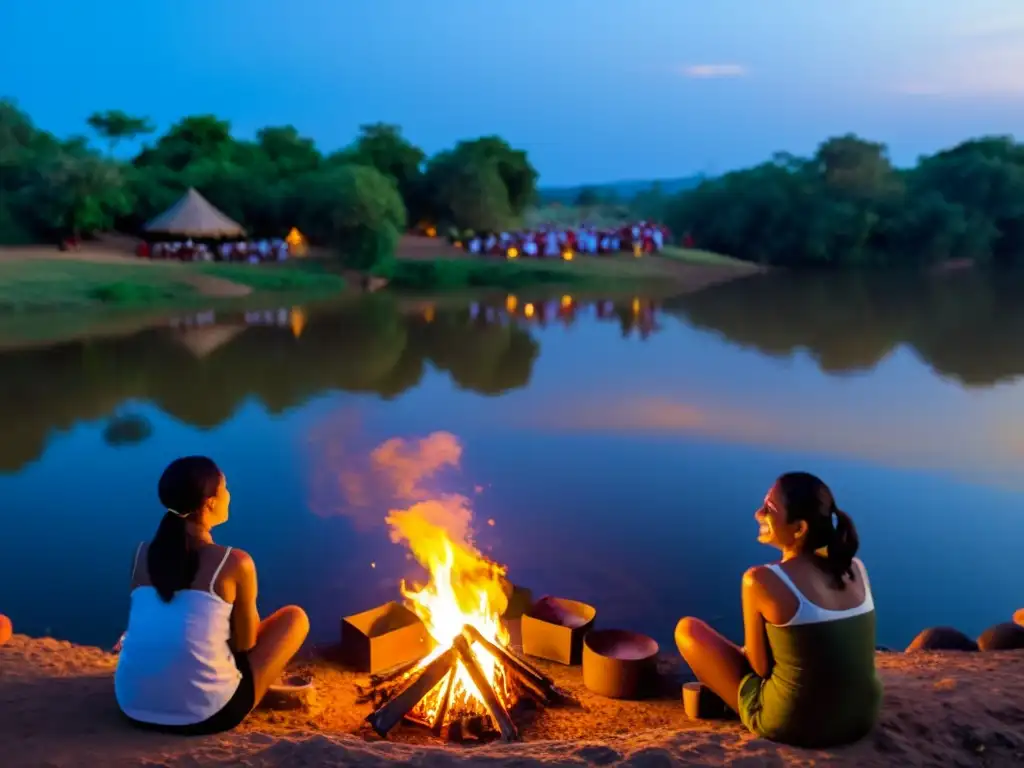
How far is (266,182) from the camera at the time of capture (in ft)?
113

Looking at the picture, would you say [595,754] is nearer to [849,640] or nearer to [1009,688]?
[849,640]

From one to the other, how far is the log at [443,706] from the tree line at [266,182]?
86.3ft

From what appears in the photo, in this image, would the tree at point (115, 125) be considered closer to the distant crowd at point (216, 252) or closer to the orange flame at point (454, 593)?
the distant crowd at point (216, 252)

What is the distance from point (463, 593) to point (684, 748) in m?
1.59

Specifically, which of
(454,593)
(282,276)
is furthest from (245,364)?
(282,276)

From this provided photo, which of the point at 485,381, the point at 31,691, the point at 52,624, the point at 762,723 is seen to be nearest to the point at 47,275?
the point at 485,381

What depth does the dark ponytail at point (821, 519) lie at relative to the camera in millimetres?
2533

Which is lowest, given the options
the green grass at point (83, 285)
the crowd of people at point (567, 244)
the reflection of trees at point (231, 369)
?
the reflection of trees at point (231, 369)

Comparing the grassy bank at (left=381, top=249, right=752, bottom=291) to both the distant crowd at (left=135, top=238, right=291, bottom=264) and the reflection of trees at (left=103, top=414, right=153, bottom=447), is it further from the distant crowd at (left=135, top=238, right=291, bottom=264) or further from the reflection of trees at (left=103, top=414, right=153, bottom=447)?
the reflection of trees at (left=103, top=414, right=153, bottom=447)

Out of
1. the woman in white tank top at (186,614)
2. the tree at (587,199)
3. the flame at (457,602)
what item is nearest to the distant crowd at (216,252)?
the flame at (457,602)

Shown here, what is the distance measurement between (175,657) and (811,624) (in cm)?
175

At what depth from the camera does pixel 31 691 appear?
10.0 feet

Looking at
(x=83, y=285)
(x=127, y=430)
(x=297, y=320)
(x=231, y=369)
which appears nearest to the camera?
(x=127, y=430)

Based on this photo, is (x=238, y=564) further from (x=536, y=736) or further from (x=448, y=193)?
(x=448, y=193)
